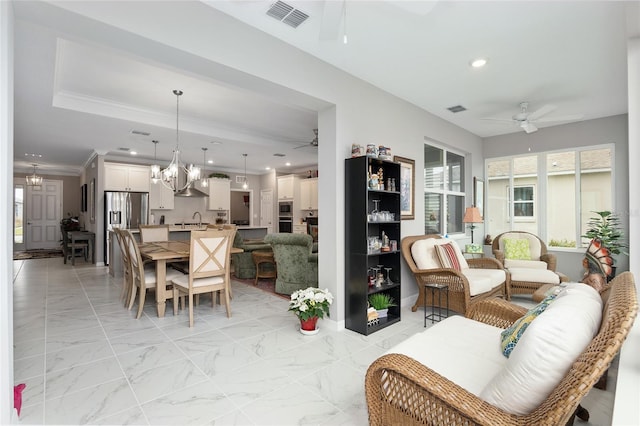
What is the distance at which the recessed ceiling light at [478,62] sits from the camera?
323 centimetres

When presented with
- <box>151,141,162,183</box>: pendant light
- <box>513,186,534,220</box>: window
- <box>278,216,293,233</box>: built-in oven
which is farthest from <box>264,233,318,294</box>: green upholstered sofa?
<box>278,216,293,233</box>: built-in oven

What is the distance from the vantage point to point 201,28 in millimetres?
2359

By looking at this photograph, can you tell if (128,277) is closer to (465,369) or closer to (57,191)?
(465,369)

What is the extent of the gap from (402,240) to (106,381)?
3280 millimetres

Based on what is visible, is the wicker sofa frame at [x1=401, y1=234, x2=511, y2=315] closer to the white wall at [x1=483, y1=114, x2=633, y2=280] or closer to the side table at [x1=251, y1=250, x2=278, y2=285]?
the white wall at [x1=483, y1=114, x2=633, y2=280]

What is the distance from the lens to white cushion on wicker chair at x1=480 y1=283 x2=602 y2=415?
1082mm

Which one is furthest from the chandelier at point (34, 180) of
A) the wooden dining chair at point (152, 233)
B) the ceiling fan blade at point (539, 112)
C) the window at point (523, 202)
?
the window at point (523, 202)

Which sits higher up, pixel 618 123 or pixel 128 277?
pixel 618 123

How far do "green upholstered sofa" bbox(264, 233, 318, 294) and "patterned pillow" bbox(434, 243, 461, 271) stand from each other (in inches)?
66.2

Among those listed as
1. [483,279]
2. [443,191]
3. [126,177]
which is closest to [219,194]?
[126,177]

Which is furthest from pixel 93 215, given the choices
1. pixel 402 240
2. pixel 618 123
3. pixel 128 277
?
pixel 618 123

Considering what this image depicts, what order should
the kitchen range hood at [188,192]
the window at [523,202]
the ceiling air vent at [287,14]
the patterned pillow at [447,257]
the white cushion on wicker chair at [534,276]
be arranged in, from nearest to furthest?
1. the ceiling air vent at [287,14]
2. the patterned pillow at [447,257]
3. the white cushion on wicker chair at [534,276]
4. the window at [523,202]
5. the kitchen range hood at [188,192]

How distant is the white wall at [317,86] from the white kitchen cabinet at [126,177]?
604 cm

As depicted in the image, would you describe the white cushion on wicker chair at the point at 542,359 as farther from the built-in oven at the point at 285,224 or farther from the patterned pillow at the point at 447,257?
the built-in oven at the point at 285,224
